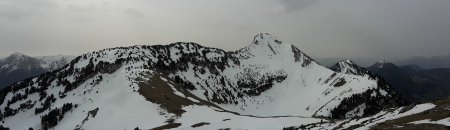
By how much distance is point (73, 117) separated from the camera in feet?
609

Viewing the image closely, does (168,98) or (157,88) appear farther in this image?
(157,88)

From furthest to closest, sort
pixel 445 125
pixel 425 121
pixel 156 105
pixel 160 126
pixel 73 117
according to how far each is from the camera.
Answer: pixel 73 117 < pixel 156 105 < pixel 160 126 < pixel 425 121 < pixel 445 125

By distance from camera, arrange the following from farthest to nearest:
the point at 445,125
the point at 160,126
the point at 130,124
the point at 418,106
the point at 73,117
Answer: the point at 73,117
the point at 130,124
the point at 160,126
the point at 418,106
the point at 445,125

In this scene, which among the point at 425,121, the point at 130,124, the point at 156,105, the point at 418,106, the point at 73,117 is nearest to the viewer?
the point at 425,121

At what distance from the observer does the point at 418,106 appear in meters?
76.8

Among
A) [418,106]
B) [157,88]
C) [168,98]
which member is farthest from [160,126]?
[418,106]

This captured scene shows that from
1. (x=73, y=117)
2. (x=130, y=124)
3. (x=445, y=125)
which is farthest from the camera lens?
(x=73, y=117)

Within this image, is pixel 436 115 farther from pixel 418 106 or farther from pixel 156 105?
pixel 156 105

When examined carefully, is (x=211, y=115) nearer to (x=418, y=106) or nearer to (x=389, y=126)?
(x=418, y=106)

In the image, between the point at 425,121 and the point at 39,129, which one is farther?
the point at 39,129

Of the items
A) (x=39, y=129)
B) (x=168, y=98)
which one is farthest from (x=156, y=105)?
(x=39, y=129)

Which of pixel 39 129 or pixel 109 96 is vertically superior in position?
pixel 109 96

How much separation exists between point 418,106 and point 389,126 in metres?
17.2

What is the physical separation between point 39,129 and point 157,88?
53.3 meters
